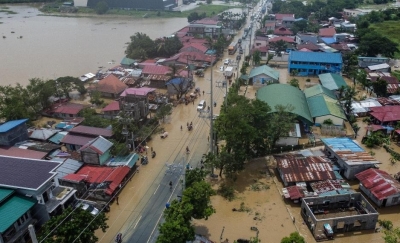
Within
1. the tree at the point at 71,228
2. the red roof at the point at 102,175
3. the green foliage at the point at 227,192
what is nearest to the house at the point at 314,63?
the green foliage at the point at 227,192

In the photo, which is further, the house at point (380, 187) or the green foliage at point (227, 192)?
the green foliage at point (227, 192)

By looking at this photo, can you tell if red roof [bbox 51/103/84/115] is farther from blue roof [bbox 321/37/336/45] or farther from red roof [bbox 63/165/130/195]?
blue roof [bbox 321/37/336/45]

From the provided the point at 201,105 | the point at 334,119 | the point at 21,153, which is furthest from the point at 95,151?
the point at 334,119

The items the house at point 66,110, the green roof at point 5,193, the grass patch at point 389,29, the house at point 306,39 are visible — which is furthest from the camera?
the grass patch at point 389,29

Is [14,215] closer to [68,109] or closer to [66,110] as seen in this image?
[66,110]

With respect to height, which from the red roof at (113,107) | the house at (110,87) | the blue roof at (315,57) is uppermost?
the blue roof at (315,57)

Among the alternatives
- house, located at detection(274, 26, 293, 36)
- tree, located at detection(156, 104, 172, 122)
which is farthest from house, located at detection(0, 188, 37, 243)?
house, located at detection(274, 26, 293, 36)

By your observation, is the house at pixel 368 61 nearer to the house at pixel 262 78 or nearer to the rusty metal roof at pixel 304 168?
the house at pixel 262 78

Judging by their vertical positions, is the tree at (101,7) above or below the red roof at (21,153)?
above
